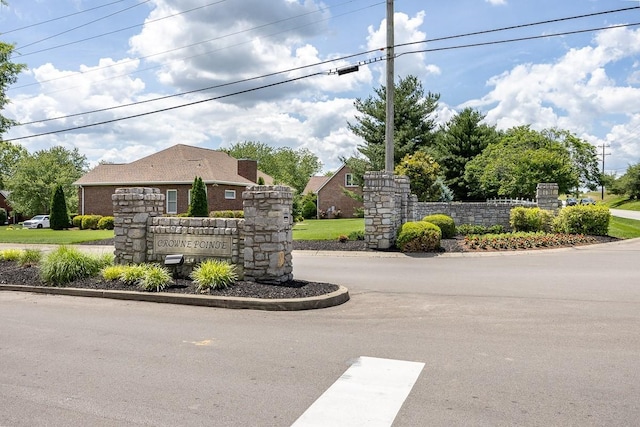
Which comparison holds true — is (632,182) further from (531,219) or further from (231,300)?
(231,300)

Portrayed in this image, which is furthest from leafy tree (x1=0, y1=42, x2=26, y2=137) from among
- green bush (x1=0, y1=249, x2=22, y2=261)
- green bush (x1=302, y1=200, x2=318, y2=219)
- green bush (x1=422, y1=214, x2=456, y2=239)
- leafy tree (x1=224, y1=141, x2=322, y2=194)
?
leafy tree (x1=224, y1=141, x2=322, y2=194)

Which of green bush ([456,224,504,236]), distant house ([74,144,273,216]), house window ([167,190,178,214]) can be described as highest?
distant house ([74,144,273,216])

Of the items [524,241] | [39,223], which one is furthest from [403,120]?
[39,223]

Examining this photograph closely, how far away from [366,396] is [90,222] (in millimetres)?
33564

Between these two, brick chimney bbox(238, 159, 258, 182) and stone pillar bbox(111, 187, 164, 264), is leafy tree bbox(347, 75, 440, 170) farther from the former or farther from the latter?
stone pillar bbox(111, 187, 164, 264)

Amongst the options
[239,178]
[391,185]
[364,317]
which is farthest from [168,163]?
[364,317]

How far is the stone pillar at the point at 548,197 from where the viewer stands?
72.4 ft

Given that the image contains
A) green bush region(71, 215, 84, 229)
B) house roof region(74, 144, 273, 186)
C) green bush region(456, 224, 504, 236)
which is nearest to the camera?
green bush region(456, 224, 504, 236)

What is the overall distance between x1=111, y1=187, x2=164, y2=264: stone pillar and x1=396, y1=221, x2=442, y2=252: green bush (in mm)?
9149

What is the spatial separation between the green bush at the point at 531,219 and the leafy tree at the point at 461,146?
21010 mm

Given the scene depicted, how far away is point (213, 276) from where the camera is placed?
9.09 metres

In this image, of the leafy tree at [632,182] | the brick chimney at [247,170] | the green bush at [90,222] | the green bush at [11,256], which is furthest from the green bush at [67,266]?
the leafy tree at [632,182]

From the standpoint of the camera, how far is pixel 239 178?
3872 centimetres

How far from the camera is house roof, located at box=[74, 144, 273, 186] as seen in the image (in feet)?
116
